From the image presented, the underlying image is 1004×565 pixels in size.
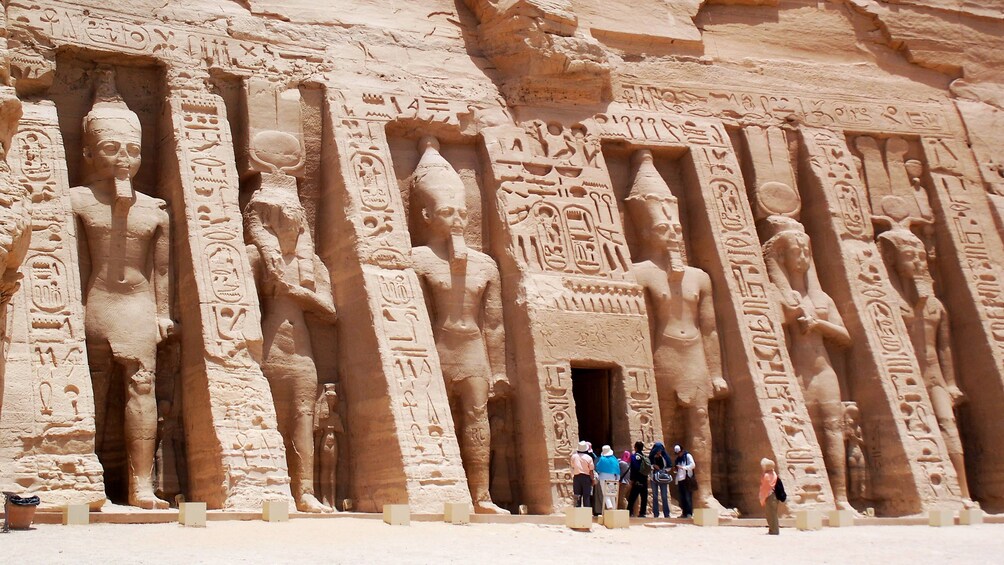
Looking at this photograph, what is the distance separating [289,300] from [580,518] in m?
3.50

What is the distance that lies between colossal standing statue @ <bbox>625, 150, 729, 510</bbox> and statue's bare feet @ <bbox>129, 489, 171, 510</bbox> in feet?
17.0

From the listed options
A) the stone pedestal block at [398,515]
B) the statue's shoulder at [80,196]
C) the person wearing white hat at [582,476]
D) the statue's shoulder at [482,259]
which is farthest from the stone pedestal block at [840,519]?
the statue's shoulder at [80,196]

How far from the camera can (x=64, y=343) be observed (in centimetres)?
1136

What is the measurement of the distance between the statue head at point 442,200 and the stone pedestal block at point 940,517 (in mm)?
5007

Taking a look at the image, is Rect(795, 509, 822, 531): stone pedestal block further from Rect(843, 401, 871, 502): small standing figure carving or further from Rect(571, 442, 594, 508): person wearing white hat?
Rect(843, 401, 871, 502): small standing figure carving

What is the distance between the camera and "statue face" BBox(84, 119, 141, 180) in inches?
489

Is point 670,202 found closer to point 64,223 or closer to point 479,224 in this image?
point 479,224

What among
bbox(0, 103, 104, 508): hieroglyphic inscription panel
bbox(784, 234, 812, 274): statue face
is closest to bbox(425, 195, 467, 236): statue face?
bbox(0, 103, 104, 508): hieroglyphic inscription panel

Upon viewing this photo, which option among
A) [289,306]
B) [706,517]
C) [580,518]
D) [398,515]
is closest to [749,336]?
[706,517]

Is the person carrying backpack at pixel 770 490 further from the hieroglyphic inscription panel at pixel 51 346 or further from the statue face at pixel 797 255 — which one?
the hieroglyphic inscription panel at pixel 51 346

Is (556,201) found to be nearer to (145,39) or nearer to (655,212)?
(655,212)

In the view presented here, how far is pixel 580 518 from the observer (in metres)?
11.1

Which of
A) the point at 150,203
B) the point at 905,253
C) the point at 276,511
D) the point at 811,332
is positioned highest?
the point at 150,203

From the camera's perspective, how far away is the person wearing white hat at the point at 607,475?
12188mm
